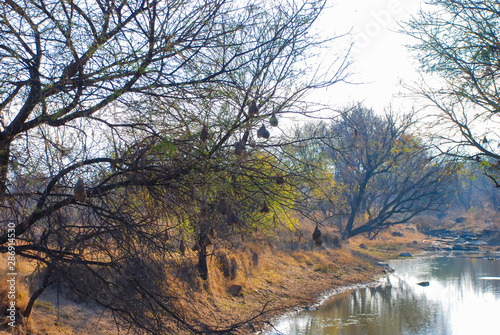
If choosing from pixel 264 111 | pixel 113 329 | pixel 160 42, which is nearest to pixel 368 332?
pixel 113 329

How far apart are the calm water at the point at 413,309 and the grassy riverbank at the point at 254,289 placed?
753 mm

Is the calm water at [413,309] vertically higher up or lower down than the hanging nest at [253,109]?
lower down

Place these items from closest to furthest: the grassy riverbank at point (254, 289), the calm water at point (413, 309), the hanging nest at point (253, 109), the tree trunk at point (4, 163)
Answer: the hanging nest at point (253, 109), the tree trunk at point (4, 163), the grassy riverbank at point (254, 289), the calm water at point (413, 309)

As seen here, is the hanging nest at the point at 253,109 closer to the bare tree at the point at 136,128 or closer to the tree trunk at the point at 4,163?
the bare tree at the point at 136,128

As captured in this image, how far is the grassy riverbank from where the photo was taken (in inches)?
317

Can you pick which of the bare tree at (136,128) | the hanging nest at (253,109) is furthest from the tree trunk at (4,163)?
the hanging nest at (253,109)

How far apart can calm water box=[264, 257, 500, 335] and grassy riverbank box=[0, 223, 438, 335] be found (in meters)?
0.75

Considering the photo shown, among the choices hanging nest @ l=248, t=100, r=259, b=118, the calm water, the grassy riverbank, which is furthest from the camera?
the calm water

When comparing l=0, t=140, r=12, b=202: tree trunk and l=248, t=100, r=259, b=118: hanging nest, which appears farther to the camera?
l=0, t=140, r=12, b=202: tree trunk

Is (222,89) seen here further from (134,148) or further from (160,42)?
(134,148)

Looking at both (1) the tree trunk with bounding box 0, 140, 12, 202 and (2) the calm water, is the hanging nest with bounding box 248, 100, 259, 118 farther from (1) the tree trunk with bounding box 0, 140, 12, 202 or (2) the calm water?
(2) the calm water

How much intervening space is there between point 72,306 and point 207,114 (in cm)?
611

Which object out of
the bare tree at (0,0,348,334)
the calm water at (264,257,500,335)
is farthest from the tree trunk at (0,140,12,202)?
the calm water at (264,257,500,335)

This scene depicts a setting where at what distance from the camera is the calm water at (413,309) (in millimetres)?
12438
